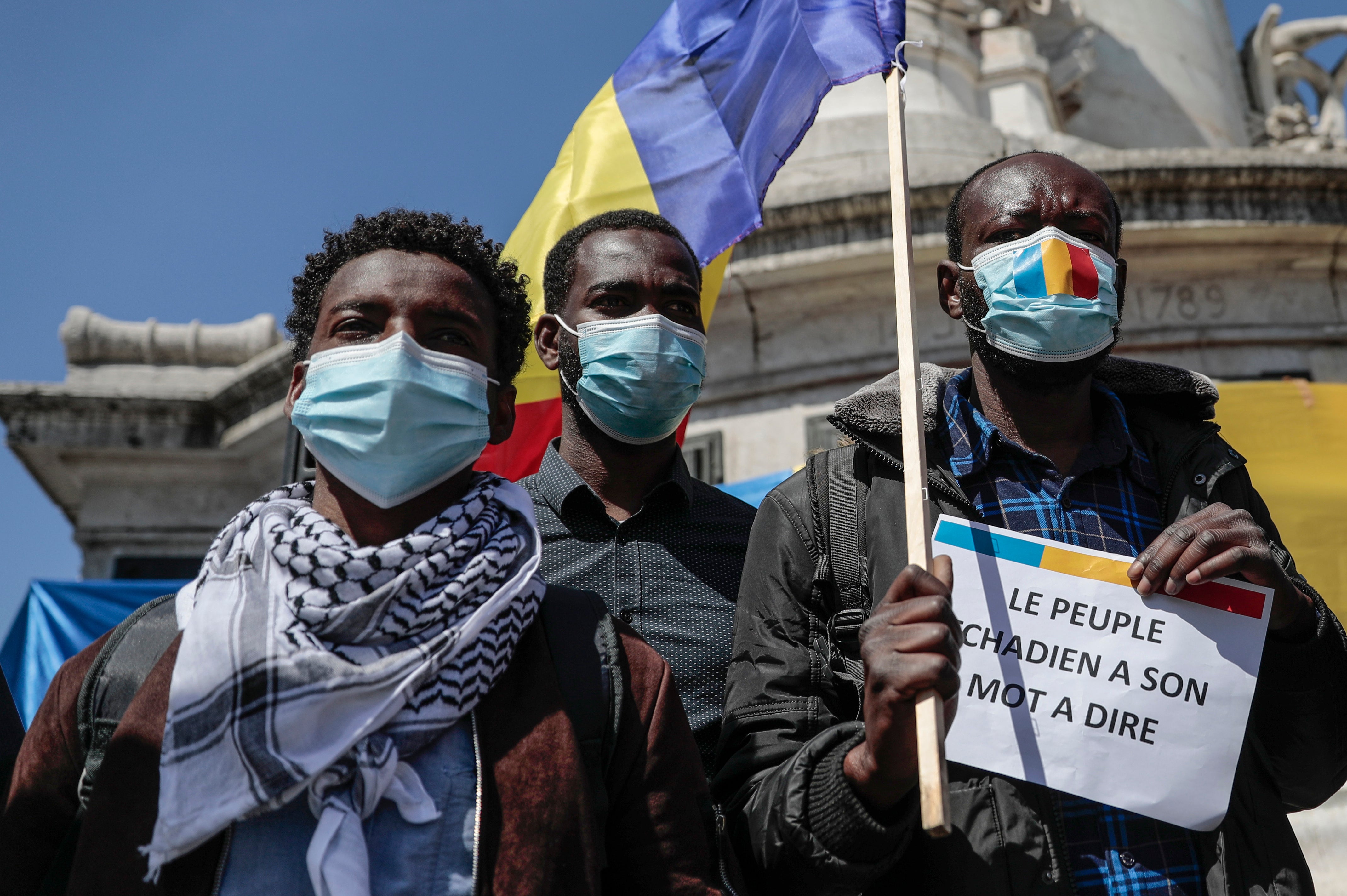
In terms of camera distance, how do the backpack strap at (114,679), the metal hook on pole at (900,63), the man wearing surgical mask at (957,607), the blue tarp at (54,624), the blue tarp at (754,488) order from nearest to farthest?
the backpack strap at (114,679) → the man wearing surgical mask at (957,607) → the metal hook on pole at (900,63) → the blue tarp at (754,488) → the blue tarp at (54,624)

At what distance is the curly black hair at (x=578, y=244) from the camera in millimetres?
3730

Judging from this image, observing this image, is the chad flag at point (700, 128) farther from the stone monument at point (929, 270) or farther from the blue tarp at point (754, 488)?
the stone monument at point (929, 270)

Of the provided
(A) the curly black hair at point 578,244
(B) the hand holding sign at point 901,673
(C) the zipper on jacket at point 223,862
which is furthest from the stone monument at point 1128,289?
(C) the zipper on jacket at point 223,862

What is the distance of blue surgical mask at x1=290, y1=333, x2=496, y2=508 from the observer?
8.13 feet

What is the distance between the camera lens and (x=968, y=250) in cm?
303

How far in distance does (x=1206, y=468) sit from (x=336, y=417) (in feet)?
5.84

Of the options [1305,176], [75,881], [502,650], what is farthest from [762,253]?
[75,881]

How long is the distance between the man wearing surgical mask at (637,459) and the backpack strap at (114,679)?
110 cm

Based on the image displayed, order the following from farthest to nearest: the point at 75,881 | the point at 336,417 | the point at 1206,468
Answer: the point at 1206,468 < the point at 336,417 < the point at 75,881

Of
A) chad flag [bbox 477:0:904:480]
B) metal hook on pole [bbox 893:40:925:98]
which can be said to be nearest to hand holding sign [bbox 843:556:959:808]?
metal hook on pole [bbox 893:40:925:98]

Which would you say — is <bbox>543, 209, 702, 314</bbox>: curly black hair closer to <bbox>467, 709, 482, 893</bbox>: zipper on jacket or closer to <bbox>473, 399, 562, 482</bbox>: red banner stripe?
<bbox>473, 399, 562, 482</bbox>: red banner stripe

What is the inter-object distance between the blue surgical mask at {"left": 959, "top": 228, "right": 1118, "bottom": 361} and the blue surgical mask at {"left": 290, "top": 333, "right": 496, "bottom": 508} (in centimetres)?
118

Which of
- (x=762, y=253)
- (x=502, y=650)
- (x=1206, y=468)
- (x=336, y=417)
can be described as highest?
(x=762, y=253)

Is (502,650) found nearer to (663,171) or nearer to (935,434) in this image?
(935,434)
